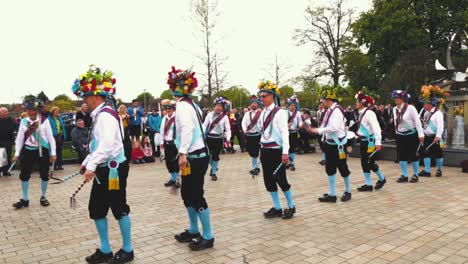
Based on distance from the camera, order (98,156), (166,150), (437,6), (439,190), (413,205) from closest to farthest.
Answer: (98,156) → (413,205) → (439,190) → (166,150) → (437,6)

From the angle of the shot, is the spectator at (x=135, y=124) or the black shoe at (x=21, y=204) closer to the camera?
the black shoe at (x=21, y=204)

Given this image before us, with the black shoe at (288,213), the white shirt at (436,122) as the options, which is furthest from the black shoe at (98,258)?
the white shirt at (436,122)

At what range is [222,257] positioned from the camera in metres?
4.80

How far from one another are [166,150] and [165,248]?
4623 millimetres

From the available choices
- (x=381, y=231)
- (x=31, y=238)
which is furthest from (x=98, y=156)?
(x=381, y=231)

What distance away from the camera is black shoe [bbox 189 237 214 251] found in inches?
199

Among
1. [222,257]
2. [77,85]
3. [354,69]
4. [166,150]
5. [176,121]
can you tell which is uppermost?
[354,69]

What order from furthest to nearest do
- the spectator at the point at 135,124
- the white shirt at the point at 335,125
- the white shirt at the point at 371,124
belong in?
1. the spectator at the point at 135,124
2. the white shirt at the point at 371,124
3. the white shirt at the point at 335,125

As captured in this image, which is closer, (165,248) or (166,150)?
(165,248)

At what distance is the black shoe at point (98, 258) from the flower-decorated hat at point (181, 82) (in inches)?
84.9

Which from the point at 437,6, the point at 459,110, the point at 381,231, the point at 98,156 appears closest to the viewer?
the point at 98,156

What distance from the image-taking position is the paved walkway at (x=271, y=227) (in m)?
4.84

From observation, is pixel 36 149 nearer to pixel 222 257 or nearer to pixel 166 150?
pixel 166 150

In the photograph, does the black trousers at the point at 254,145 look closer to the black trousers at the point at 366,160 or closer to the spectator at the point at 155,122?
the black trousers at the point at 366,160
